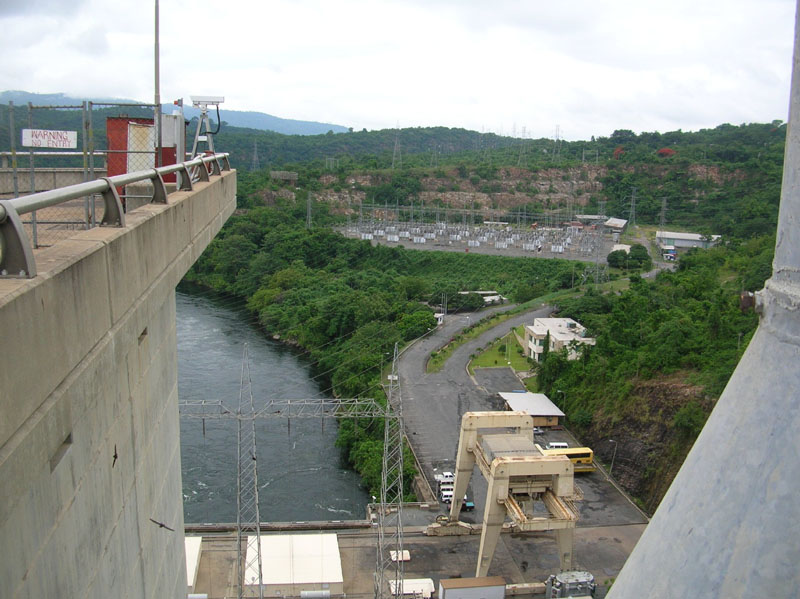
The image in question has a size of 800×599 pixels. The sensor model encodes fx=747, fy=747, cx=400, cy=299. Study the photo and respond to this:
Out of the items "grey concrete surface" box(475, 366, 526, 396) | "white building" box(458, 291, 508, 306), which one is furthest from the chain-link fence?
"white building" box(458, 291, 508, 306)

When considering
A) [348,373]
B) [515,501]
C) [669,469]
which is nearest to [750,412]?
[515,501]

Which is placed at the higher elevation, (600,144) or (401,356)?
(600,144)

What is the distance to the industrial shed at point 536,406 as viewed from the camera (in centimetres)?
1627

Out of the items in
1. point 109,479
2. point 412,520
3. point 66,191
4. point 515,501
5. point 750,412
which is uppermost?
point 66,191

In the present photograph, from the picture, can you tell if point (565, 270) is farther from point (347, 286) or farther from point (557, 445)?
point (557, 445)

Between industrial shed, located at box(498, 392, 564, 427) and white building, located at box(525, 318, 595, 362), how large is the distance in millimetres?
1986

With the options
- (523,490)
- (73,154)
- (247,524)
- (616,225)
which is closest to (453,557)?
(523,490)

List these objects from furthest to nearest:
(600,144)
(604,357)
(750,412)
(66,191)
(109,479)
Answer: (600,144) → (604,357) → (109,479) → (66,191) → (750,412)

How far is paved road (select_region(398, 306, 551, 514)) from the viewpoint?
1504 cm

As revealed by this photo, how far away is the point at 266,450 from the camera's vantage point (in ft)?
50.3

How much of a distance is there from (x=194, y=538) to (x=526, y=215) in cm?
3773

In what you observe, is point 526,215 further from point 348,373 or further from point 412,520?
point 412,520

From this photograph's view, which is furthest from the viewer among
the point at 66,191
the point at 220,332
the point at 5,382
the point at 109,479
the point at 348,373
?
the point at 220,332

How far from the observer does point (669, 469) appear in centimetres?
1355
